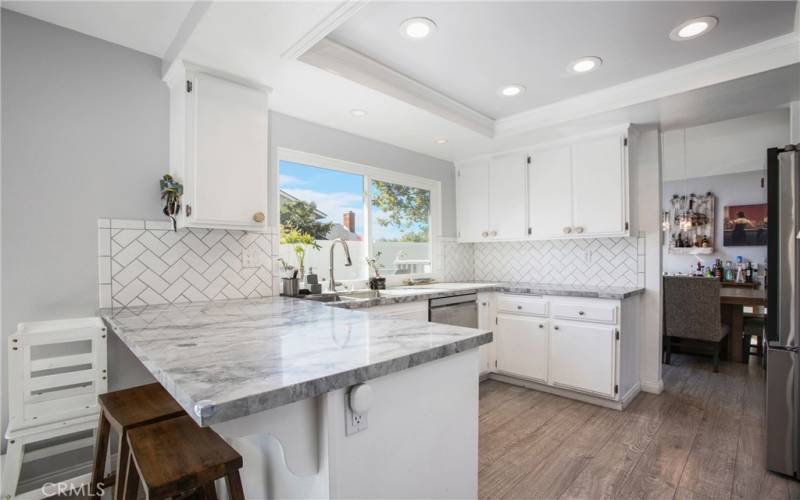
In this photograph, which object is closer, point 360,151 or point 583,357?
point 583,357

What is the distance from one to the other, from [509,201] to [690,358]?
295 cm

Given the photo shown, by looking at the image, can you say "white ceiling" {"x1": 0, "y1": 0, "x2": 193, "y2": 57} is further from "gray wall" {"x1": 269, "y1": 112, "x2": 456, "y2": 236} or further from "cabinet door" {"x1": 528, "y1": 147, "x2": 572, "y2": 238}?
"cabinet door" {"x1": 528, "y1": 147, "x2": 572, "y2": 238}

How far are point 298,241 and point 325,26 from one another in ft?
5.12

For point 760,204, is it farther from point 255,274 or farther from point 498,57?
point 255,274

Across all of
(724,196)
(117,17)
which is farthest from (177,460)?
(724,196)

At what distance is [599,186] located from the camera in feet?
10.5

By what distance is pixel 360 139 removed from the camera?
11.1 feet

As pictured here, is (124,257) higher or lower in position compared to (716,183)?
lower

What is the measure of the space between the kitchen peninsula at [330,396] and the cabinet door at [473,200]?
105 inches

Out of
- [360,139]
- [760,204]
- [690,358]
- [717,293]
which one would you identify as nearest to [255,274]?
[360,139]

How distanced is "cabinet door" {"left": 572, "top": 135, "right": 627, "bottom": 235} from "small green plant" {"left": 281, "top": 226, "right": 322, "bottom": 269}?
224 cm

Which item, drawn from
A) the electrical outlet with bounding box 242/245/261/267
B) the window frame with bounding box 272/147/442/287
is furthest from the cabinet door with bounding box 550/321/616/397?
the electrical outlet with bounding box 242/245/261/267

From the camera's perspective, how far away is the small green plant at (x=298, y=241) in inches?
111

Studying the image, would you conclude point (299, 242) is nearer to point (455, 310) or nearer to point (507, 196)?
point (455, 310)
